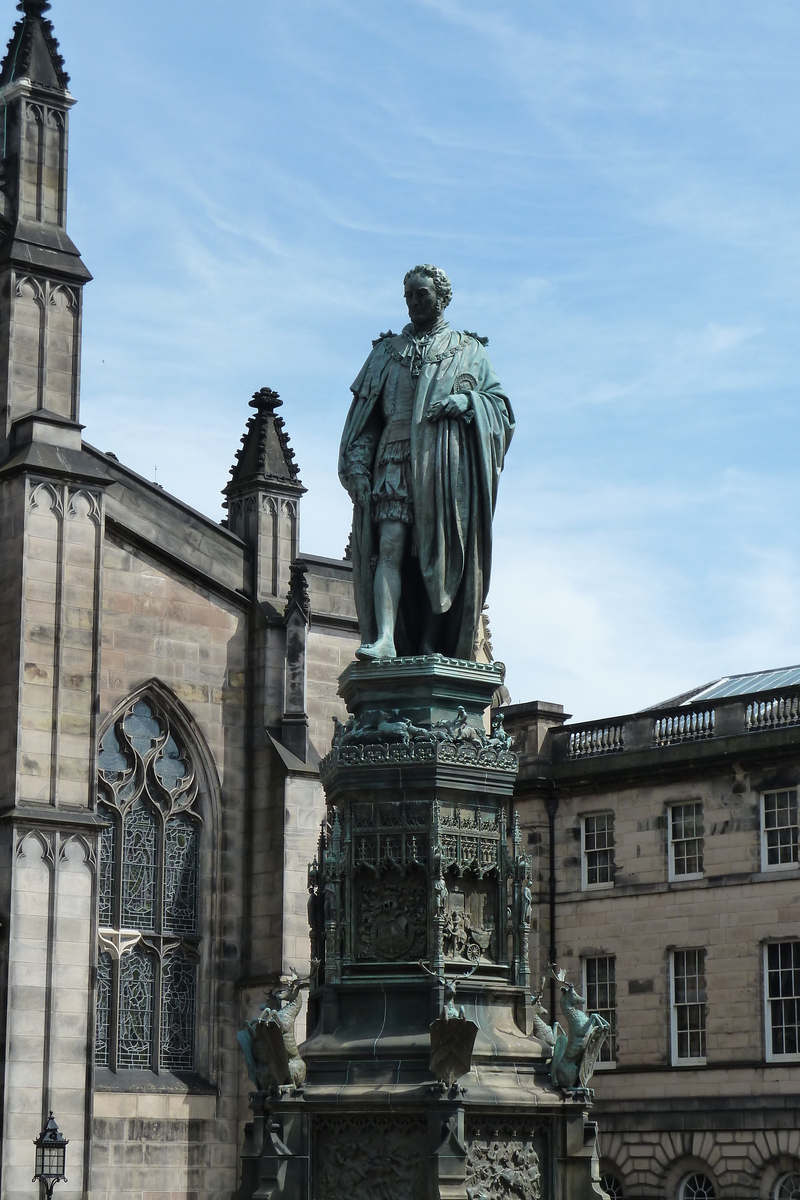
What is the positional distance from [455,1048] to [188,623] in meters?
23.0

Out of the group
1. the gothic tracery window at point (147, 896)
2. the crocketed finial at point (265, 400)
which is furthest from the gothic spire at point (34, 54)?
the gothic tracery window at point (147, 896)

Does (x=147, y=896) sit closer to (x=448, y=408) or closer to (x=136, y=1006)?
(x=136, y=1006)

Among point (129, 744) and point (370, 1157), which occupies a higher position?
point (129, 744)

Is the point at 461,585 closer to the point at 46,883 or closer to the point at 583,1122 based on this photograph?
the point at 583,1122

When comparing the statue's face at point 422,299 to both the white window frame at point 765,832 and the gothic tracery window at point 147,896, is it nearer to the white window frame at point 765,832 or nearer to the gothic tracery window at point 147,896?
the gothic tracery window at point 147,896

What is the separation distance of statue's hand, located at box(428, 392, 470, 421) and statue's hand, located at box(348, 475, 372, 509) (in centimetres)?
51

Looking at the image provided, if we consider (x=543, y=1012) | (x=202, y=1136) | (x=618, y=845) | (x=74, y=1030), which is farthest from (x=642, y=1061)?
(x=543, y=1012)

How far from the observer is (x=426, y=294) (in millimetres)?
12070

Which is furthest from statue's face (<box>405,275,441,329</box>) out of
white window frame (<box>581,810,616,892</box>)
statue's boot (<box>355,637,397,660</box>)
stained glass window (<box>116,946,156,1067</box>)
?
white window frame (<box>581,810,616,892</box>)

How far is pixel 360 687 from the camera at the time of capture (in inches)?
449

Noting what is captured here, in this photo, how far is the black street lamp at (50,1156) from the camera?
25.9 metres

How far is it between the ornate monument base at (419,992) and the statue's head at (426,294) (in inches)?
82.7

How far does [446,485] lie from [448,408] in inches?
16.6

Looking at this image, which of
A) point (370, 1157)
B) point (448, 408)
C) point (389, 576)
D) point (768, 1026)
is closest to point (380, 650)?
point (389, 576)
